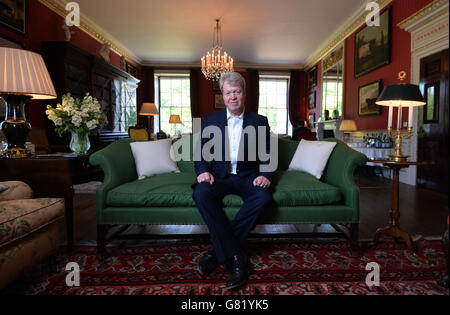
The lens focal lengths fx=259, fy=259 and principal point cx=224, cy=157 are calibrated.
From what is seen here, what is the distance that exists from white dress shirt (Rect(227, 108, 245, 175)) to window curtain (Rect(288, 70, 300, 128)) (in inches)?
302

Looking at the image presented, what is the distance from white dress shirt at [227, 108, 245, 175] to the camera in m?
1.86

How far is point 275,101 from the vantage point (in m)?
9.36

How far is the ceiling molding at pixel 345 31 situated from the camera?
4.97 m

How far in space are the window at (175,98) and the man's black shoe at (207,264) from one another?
7.94m

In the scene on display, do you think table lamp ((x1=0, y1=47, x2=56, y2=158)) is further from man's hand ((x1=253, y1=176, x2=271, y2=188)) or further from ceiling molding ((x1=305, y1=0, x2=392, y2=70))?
ceiling molding ((x1=305, y1=0, x2=392, y2=70))

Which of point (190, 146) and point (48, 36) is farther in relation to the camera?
point (48, 36)

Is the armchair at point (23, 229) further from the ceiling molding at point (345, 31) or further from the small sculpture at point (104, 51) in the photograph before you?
the ceiling molding at point (345, 31)

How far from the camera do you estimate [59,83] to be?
410cm

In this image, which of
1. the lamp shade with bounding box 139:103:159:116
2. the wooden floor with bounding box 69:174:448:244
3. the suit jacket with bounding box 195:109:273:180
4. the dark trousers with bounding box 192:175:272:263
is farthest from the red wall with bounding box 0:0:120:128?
the dark trousers with bounding box 192:175:272:263

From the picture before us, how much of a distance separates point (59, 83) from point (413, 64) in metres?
5.47

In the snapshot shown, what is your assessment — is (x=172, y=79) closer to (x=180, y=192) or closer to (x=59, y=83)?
(x=59, y=83)

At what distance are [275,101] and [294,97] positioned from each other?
68 cm

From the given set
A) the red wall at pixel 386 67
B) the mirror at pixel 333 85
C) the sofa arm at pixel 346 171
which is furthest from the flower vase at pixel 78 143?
the mirror at pixel 333 85
